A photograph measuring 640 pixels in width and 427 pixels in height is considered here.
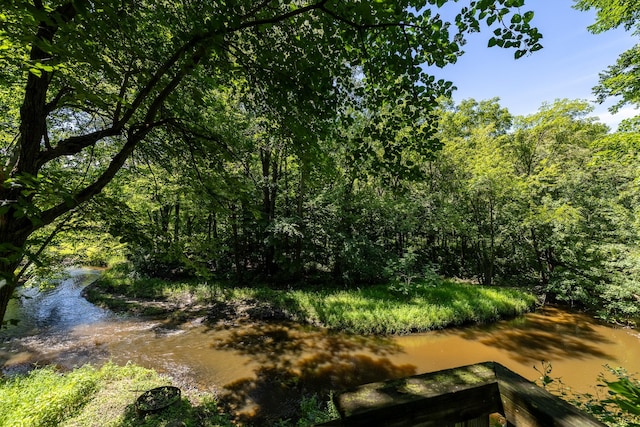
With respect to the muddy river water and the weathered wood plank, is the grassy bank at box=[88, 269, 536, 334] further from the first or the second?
the weathered wood plank

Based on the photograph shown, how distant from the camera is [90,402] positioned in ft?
16.1

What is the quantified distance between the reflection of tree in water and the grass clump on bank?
2.94 ft

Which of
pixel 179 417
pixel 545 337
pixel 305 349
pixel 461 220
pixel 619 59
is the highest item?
pixel 619 59

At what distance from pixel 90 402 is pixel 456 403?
21.5ft

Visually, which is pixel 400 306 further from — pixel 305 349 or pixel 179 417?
pixel 179 417

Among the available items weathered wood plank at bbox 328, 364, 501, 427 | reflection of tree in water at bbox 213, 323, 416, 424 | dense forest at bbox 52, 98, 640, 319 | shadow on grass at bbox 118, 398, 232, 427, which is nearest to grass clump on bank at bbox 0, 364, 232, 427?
shadow on grass at bbox 118, 398, 232, 427

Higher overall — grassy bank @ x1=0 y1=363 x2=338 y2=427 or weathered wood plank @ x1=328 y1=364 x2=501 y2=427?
weathered wood plank @ x1=328 y1=364 x2=501 y2=427

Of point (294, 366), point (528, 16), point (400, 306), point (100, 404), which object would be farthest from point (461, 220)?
point (100, 404)

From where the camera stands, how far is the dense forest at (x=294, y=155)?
2.30 meters

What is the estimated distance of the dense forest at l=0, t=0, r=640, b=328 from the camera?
2303 mm

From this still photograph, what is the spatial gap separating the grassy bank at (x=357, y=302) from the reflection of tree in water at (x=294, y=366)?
77 centimetres

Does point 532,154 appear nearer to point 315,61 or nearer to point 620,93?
point 620,93

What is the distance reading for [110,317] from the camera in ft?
36.5

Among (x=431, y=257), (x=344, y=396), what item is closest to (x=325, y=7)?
(x=344, y=396)
